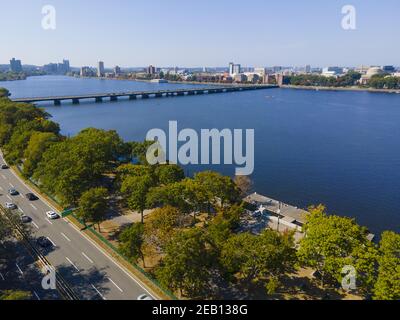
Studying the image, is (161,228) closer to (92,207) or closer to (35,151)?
(92,207)

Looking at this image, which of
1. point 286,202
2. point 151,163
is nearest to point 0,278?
point 151,163

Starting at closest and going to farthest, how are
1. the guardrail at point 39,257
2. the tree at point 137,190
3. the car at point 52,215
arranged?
the guardrail at point 39,257, the tree at point 137,190, the car at point 52,215

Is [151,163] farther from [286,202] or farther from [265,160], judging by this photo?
[265,160]

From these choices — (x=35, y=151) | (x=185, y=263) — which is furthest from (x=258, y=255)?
(x=35, y=151)

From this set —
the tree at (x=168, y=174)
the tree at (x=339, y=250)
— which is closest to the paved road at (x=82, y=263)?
the tree at (x=168, y=174)

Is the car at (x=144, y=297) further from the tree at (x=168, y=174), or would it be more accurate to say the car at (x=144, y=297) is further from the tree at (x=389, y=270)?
the tree at (x=168, y=174)
